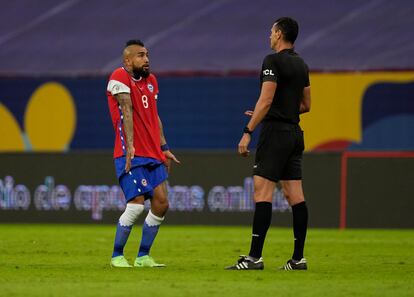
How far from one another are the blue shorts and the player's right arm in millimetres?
115

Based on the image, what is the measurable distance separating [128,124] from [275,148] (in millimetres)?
1323

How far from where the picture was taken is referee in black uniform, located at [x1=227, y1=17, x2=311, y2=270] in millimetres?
9969

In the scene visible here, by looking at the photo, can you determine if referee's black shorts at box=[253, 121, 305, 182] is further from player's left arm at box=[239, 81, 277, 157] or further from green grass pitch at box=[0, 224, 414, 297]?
green grass pitch at box=[0, 224, 414, 297]

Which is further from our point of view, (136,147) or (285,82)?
(136,147)

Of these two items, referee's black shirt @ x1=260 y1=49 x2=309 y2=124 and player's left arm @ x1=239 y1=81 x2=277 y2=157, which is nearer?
player's left arm @ x1=239 y1=81 x2=277 y2=157

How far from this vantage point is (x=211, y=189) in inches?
796

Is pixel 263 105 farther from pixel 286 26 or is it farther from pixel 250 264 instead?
pixel 250 264

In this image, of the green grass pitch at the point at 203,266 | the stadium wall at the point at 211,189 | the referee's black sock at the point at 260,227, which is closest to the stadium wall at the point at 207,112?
the stadium wall at the point at 211,189

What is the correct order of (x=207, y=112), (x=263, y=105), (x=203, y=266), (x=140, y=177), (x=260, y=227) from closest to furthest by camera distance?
(x=263, y=105)
(x=260, y=227)
(x=140, y=177)
(x=203, y=266)
(x=207, y=112)

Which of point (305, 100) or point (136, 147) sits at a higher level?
point (305, 100)

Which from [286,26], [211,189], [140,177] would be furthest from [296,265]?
[211,189]

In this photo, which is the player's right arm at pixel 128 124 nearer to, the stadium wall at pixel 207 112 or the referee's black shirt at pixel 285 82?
the referee's black shirt at pixel 285 82

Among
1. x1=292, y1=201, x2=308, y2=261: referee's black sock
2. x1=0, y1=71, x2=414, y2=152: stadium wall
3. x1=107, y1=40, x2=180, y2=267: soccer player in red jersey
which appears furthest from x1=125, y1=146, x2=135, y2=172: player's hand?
x1=0, y1=71, x2=414, y2=152: stadium wall

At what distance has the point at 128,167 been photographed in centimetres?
1030
